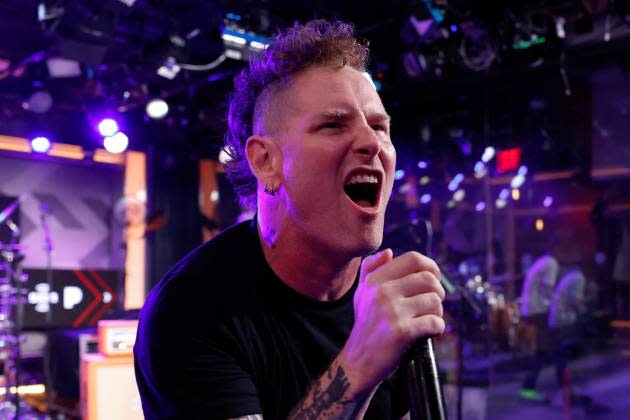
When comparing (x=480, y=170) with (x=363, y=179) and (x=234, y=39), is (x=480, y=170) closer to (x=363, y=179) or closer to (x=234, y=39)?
(x=234, y=39)

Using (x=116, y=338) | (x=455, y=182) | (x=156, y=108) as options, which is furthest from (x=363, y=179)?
(x=455, y=182)

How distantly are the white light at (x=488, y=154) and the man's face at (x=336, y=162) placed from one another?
6491mm

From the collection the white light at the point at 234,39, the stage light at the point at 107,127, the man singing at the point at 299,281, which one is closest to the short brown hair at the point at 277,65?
the man singing at the point at 299,281

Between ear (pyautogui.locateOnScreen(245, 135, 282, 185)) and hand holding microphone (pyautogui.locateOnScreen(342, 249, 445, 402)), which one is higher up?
ear (pyautogui.locateOnScreen(245, 135, 282, 185))

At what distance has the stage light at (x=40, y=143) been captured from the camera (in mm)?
6875

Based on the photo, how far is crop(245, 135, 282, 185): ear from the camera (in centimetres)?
143

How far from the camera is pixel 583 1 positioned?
5195 mm

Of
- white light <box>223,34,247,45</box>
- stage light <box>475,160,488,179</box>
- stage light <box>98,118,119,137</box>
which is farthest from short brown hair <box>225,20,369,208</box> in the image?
stage light <box>475,160,488,179</box>

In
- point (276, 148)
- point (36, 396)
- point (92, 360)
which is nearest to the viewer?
point (276, 148)

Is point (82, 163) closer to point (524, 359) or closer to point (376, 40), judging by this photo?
→ point (376, 40)

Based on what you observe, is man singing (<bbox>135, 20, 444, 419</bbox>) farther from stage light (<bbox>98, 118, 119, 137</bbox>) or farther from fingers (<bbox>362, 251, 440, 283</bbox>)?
stage light (<bbox>98, 118, 119, 137</bbox>)

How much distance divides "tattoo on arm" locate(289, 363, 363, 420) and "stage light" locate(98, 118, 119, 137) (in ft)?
19.5

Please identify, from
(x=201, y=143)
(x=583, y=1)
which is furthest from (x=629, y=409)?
(x=201, y=143)

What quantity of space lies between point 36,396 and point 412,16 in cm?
559
